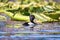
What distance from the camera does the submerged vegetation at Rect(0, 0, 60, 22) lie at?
4674 millimetres

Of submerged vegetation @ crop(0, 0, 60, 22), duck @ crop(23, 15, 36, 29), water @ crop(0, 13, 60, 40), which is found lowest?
water @ crop(0, 13, 60, 40)

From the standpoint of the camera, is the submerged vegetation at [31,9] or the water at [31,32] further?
the submerged vegetation at [31,9]

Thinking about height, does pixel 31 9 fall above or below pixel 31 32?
above

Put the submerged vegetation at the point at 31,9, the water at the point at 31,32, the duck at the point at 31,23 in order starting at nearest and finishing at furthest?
the water at the point at 31,32, the duck at the point at 31,23, the submerged vegetation at the point at 31,9

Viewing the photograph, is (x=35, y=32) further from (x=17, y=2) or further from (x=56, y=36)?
(x=17, y=2)

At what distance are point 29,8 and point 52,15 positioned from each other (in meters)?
→ 0.66

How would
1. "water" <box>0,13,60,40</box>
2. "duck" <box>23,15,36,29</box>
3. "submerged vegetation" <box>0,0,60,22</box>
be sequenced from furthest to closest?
"submerged vegetation" <box>0,0,60,22</box>, "duck" <box>23,15,36,29</box>, "water" <box>0,13,60,40</box>

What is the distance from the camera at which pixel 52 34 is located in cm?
432

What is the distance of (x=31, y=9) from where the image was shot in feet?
15.6

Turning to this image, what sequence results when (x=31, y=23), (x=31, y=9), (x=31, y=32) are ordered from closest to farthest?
(x=31, y=32) < (x=31, y=23) < (x=31, y=9)

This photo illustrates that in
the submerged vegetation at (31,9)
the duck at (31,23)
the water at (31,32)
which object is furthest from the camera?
the submerged vegetation at (31,9)

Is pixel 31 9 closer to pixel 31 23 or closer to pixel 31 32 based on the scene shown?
pixel 31 23

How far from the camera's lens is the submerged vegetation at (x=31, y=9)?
15.3 feet

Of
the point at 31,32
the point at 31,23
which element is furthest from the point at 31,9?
the point at 31,32
